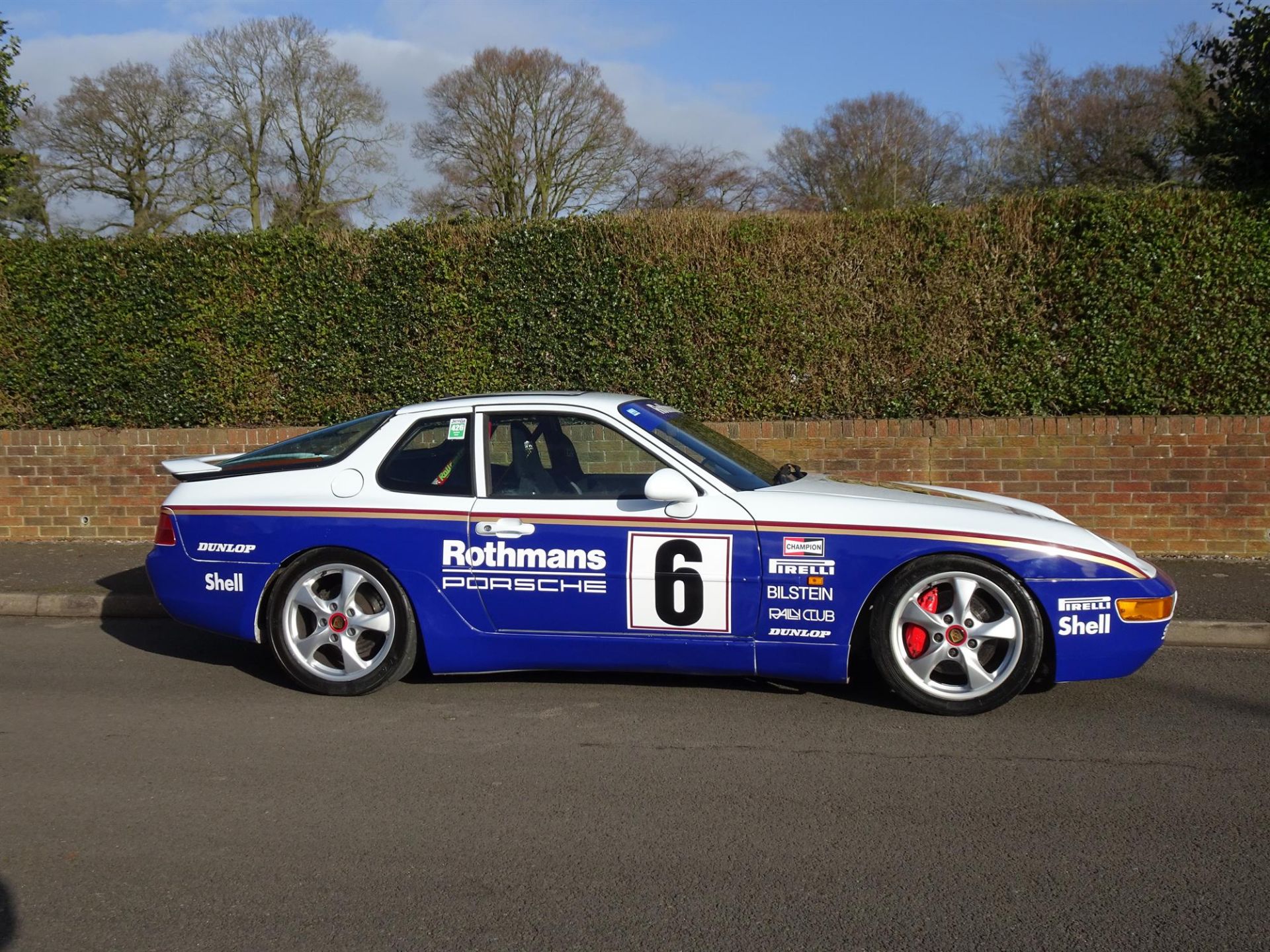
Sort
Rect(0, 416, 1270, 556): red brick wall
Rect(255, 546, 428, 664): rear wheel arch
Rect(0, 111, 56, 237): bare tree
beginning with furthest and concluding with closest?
Rect(0, 111, 56, 237): bare tree < Rect(0, 416, 1270, 556): red brick wall < Rect(255, 546, 428, 664): rear wheel arch

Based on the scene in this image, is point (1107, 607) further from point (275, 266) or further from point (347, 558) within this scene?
point (275, 266)

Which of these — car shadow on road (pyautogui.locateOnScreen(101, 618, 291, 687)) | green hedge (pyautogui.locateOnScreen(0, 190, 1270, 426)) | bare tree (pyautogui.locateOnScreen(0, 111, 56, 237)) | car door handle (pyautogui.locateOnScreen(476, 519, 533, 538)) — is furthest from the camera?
bare tree (pyautogui.locateOnScreen(0, 111, 56, 237))

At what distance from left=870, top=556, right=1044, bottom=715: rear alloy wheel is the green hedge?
4.71 metres

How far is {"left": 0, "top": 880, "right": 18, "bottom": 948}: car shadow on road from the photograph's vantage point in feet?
10.7

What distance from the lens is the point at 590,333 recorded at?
10039 millimetres

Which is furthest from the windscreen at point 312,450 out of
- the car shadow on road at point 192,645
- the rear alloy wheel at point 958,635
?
the rear alloy wheel at point 958,635

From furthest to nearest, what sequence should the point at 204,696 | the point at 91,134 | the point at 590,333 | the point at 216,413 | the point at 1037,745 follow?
the point at 91,134 < the point at 216,413 < the point at 590,333 < the point at 204,696 < the point at 1037,745

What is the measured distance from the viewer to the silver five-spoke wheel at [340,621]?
5.68 metres

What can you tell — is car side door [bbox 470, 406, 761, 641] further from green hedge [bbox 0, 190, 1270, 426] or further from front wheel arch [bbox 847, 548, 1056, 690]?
green hedge [bbox 0, 190, 1270, 426]

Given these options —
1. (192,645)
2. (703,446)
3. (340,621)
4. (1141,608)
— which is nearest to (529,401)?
(703,446)

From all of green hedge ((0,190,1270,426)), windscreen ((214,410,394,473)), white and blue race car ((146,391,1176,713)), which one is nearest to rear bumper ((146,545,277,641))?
white and blue race car ((146,391,1176,713))

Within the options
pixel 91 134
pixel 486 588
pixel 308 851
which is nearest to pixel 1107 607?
pixel 486 588

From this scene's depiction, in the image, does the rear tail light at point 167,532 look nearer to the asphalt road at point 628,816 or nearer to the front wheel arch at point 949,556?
the asphalt road at point 628,816

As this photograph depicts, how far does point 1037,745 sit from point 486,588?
2603 millimetres
